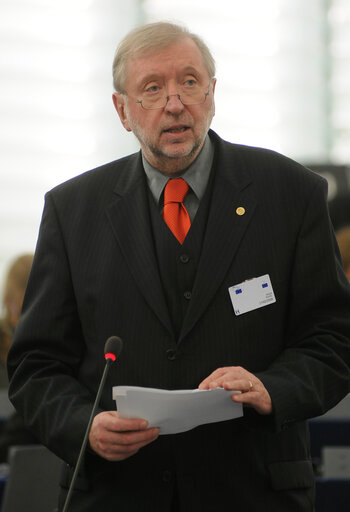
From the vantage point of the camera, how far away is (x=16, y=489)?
9.40 ft

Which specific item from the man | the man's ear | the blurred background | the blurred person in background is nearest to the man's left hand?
the man

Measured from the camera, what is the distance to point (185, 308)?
7.44ft

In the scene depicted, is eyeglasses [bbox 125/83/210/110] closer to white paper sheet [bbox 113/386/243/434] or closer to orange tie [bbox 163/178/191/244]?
orange tie [bbox 163/178/191/244]

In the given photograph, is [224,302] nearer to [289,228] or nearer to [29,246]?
[289,228]

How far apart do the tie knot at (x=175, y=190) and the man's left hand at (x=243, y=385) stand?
540 millimetres

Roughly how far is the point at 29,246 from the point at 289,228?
534 centimetres

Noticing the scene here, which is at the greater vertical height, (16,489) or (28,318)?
(28,318)

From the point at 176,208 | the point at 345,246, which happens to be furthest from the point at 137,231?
the point at 345,246

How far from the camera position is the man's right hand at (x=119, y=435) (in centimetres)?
202

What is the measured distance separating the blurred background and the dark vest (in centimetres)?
514

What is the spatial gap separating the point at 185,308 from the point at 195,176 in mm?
382

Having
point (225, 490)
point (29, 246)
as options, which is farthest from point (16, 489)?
point (29, 246)

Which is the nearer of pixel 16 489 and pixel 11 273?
pixel 16 489

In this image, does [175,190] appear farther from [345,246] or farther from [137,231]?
[345,246]
